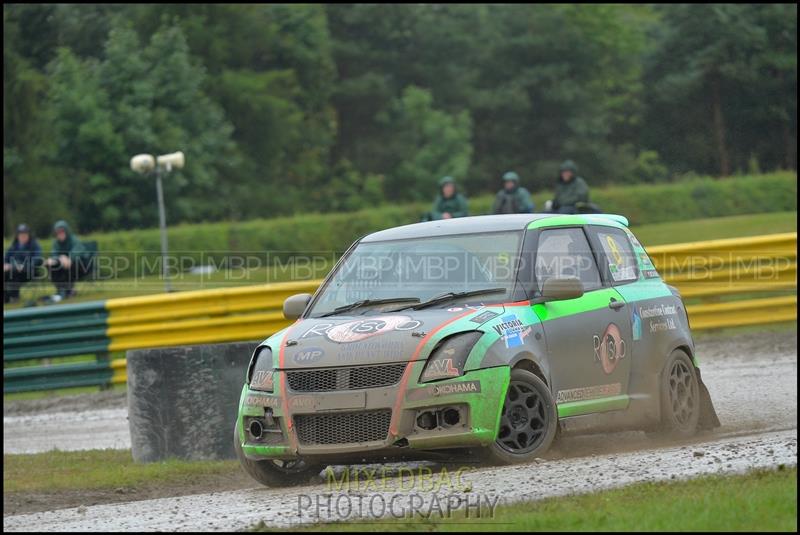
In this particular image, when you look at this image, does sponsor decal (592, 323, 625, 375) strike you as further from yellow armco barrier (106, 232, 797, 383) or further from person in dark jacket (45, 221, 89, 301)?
person in dark jacket (45, 221, 89, 301)

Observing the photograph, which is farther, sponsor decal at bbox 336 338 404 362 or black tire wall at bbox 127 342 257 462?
black tire wall at bbox 127 342 257 462

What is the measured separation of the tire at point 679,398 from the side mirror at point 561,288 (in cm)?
124

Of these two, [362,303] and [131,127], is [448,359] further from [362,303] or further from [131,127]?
[131,127]

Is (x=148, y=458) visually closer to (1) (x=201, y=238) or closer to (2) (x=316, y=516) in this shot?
(2) (x=316, y=516)

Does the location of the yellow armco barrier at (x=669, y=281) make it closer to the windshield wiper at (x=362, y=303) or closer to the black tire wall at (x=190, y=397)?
the black tire wall at (x=190, y=397)

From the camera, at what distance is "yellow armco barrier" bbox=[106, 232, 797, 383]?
18.2m

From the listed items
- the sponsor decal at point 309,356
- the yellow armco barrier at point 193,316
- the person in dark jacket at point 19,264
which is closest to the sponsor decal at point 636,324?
the sponsor decal at point 309,356

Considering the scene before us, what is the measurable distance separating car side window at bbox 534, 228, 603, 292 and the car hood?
2.61ft

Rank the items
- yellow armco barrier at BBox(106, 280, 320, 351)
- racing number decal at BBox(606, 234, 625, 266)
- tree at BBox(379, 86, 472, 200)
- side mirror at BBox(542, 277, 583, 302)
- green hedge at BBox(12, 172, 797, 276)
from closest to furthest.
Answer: side mirror at BBox(542, 277, 583, 302) < racing number decal at BBox(606, 234, 625, 266) < yellow armco barrier at BBox(106, 280, 320, 351) < green hedge at BBox(12, 172, 797, 276) < tree at BBox(379, 86, 472, 200)

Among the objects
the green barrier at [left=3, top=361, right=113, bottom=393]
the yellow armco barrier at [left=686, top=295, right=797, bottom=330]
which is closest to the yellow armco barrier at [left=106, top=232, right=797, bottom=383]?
the yellow armco barrier at [left=686, top=295, right=797, bottom=330]

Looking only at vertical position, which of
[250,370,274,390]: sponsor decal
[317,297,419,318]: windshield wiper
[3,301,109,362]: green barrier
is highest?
[317,297,419,318]: windshield wiper

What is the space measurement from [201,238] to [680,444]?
30610mm

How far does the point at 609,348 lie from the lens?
940cm

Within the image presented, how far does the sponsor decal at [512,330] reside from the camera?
8.42 meters
